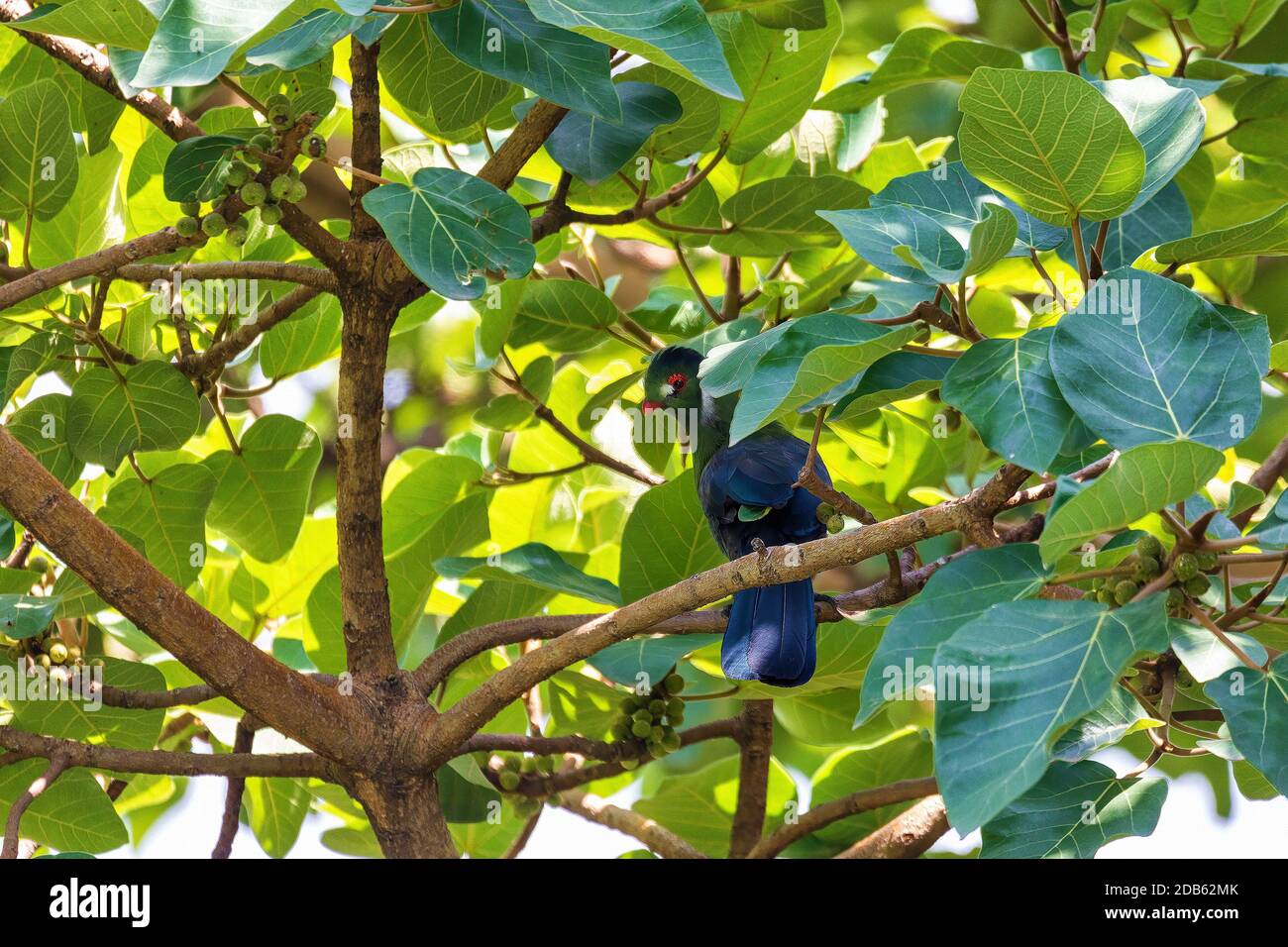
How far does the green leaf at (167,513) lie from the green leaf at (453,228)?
0.67 meters

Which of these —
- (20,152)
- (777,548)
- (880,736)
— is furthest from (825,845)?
(20,152)

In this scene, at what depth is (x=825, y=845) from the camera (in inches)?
89.4

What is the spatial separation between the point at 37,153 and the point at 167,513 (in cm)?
55

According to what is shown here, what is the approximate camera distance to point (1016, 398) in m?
1.21

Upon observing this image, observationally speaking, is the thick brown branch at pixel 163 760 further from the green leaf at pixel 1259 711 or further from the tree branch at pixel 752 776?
the green leaf at pixel 1259 711

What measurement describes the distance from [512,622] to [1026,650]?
845 mm

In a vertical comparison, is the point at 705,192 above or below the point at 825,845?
above

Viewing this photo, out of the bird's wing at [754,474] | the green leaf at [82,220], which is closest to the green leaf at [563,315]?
the bird's wing at [754,474]

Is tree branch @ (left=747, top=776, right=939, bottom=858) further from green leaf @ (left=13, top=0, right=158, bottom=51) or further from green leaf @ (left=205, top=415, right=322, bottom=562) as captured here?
green leaf @ (left=13, top=0, right=158, bottom=51)

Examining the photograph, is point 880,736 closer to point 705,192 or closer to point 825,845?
point 825,845

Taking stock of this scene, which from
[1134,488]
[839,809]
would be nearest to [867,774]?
[839,809]

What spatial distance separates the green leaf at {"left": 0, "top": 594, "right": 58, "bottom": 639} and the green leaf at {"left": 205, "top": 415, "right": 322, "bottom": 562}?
0.37 metres

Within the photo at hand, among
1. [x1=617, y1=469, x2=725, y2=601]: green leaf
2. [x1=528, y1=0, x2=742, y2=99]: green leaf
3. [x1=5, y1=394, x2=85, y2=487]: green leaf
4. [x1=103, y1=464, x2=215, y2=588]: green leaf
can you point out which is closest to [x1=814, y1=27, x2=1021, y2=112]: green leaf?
[x1=617, y1=469, x2=725, y2=601]: green leaf

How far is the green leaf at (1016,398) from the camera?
3.86 ft
